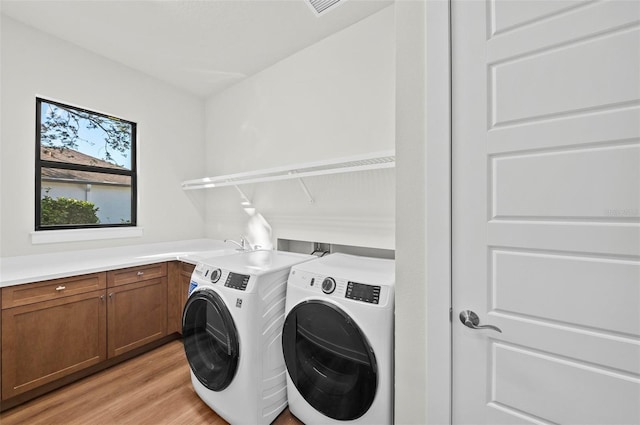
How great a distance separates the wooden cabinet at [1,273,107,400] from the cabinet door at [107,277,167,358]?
7 cm

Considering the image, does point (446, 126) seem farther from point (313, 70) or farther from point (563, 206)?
point (313, 70)

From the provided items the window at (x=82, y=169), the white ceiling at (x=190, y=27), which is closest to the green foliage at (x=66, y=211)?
the window at (x=82, y=169)

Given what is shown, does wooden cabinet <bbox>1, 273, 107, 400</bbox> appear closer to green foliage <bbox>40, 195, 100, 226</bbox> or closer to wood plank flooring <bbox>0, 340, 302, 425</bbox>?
wood plank flooring <bbox>0, 340, 302, 425</bbox>

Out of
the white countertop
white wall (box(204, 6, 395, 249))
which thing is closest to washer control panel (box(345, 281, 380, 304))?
white wall (box(204, 6, 395, 249))

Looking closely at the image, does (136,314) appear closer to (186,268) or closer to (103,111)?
(186,268)

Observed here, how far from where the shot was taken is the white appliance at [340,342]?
1.26 metres

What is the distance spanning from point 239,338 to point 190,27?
2334mm

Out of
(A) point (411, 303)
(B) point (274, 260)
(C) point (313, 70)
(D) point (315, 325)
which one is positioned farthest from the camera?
(C) point (313, 70)

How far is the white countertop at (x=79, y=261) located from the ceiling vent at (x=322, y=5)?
7.10 ft

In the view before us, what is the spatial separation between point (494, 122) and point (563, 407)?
3.29 ft

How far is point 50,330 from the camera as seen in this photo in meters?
1.83

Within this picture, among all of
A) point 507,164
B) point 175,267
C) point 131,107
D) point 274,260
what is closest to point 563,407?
point 507,164

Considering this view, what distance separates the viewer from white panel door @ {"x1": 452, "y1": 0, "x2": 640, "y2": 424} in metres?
0.80

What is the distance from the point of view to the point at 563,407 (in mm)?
889
